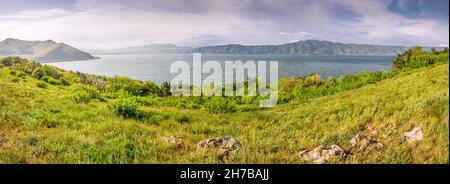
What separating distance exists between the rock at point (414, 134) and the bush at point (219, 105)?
3332mm

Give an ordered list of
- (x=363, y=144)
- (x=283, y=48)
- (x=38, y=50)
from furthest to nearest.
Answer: (x=283, y=48), (x=38, y=50), (x=363, y=144)

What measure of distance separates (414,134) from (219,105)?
3715mm

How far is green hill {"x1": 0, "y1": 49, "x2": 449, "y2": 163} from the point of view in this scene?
15.6 feet

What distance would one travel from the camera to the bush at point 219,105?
269 inches

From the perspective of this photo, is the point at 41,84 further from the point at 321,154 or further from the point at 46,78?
the point at 321,154

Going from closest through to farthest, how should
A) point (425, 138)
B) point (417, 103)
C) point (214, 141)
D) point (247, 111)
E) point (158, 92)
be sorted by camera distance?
point (425, 138) < point (214, 141) < point (417, 103) < point (247, 111) < point (158, 92)

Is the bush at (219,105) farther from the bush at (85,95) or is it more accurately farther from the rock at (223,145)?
the bush at (85,95)

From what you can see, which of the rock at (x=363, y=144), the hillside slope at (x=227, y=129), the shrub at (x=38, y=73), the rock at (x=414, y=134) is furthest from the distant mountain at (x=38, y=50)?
the rock at (x=414, y=134)

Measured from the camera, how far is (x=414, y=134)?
4.80m

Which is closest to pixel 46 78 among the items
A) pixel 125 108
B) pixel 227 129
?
pixel 125 108
